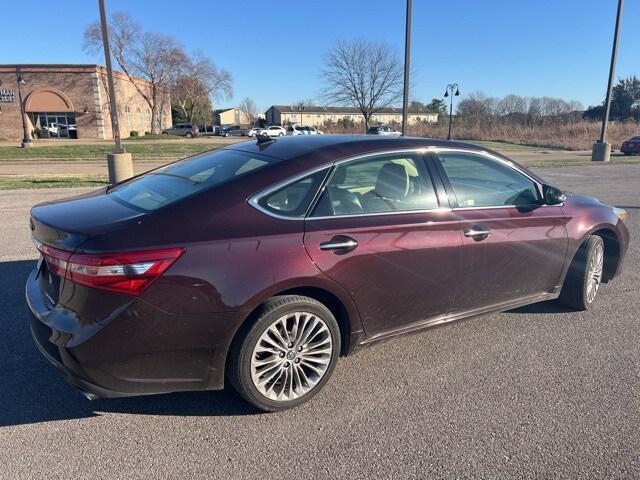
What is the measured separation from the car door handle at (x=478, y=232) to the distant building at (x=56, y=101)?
169 ft

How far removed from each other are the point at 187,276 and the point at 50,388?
1.43m

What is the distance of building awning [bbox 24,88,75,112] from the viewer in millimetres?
46375

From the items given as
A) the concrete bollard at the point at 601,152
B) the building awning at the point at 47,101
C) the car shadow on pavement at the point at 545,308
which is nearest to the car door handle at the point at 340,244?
the car shadow on pavement at the point at 545,308

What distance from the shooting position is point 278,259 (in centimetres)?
268

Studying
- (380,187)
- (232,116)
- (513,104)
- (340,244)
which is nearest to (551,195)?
(380,187)

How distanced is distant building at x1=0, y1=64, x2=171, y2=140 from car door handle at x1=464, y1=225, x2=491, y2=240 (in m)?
51.4

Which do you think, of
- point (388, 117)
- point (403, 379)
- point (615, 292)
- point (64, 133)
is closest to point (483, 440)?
point (403, 379)

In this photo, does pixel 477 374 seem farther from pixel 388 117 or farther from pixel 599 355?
pixel 388 117


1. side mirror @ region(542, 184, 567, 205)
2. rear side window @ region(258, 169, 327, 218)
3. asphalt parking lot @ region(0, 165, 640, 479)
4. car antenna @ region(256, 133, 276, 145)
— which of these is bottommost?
asphalt parking lot @ region(0, 165, 640, 479)

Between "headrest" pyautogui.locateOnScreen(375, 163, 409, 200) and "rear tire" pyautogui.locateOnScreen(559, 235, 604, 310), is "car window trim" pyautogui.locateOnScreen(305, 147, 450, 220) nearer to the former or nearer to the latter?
"headrest" pyautogui.locateOnScreen(375, 163, 409, 200)

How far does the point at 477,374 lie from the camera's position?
10.9ft

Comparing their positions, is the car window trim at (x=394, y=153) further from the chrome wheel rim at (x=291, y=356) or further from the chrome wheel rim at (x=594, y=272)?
the chrome wheel rim at (x=594, y=272)

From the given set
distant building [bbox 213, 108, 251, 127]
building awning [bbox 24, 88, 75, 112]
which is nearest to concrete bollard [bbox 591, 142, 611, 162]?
building awning [bbox 24, 88, 75, 112]

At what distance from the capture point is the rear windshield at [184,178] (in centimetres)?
290
